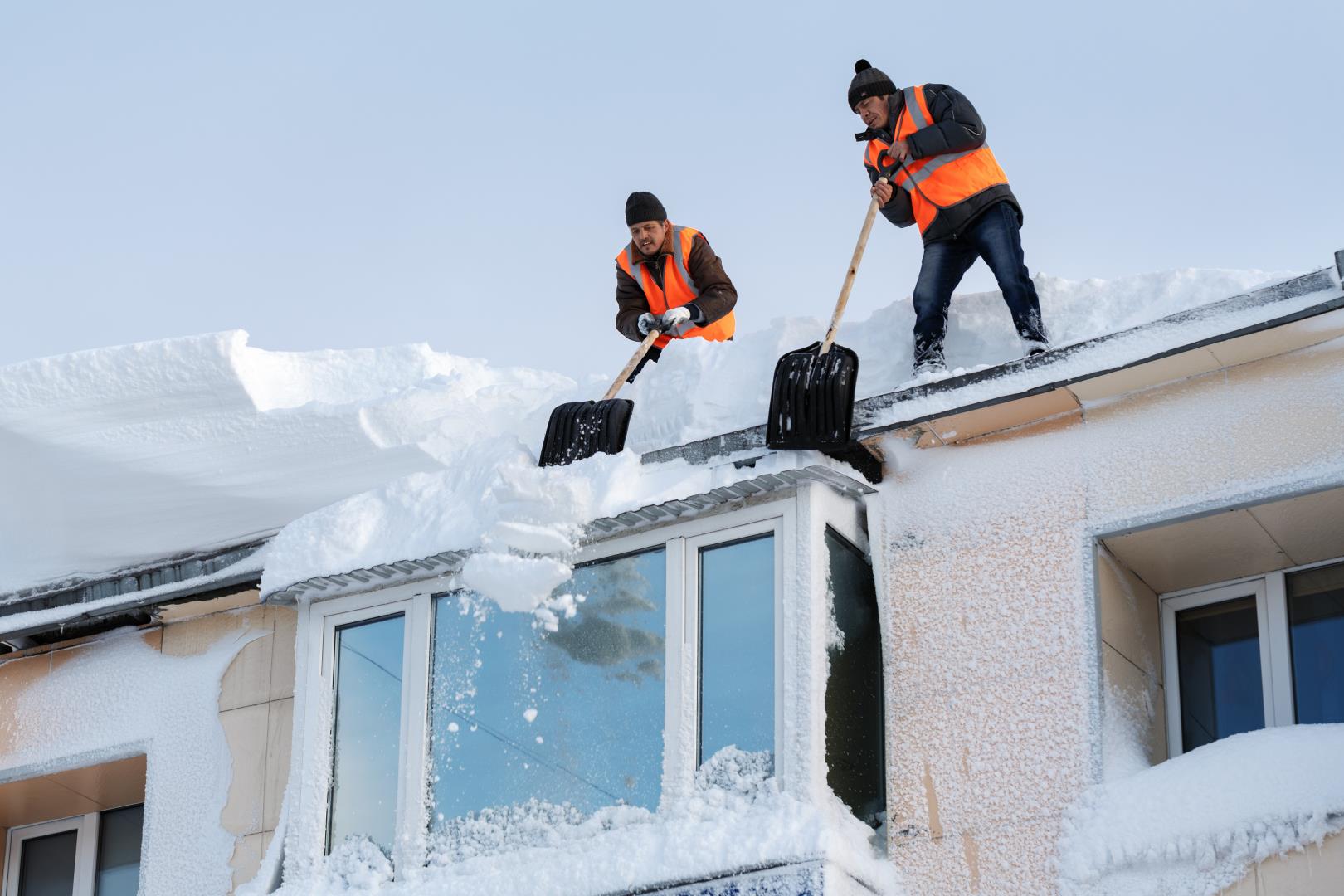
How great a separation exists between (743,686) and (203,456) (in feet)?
11.4

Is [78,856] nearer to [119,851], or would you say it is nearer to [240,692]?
[119,851]

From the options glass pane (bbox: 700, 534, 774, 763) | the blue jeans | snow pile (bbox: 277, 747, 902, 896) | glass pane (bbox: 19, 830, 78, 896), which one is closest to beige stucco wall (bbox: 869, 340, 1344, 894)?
snow pile (bbox: 277, 747, 902, 896)

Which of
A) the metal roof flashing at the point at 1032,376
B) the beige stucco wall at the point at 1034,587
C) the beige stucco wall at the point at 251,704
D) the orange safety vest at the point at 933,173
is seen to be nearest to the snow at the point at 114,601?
the beige stucco wall at the point at 251,704

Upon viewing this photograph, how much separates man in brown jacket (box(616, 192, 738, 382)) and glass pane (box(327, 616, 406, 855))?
199cm

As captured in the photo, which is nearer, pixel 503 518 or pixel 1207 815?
pixel 1207 815

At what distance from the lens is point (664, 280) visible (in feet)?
31.7

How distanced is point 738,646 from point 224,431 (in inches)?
133

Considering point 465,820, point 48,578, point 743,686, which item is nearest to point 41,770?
point 48,578

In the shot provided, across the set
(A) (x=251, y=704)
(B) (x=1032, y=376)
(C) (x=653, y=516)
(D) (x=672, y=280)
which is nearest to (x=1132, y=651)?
(B) (x=1032, y=376)

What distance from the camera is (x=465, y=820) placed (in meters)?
7.60

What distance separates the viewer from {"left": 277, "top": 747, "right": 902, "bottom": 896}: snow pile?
22.1ft

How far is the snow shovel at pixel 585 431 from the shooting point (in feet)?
26.7

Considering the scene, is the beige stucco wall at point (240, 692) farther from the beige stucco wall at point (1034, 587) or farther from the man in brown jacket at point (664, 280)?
the beige stucco wall at point (1034, 587)

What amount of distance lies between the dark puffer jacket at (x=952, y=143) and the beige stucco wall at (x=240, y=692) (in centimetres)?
344
